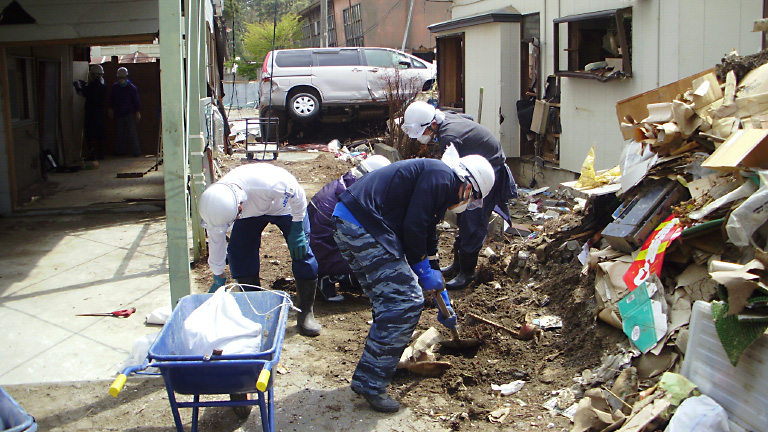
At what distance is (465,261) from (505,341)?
4.58ft

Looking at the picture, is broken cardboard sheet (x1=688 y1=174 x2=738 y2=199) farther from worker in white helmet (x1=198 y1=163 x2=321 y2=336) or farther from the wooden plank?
worker in white helmet (x1=198 y1=163 x2=321 y2=336)

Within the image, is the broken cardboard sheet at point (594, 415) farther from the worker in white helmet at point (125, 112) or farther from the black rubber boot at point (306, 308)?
the worker in white helmet at point (125, 112)

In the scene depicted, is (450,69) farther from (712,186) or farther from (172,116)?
(172,116)

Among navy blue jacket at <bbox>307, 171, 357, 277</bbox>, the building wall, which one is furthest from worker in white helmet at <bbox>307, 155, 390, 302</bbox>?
the building wall

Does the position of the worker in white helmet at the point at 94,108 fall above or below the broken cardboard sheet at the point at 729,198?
above

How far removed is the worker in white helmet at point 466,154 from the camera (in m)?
5.91

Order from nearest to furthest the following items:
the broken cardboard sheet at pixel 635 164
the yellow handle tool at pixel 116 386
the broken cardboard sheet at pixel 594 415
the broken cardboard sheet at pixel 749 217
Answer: the yellow handle tool at pixel 116 386
the broken cardboard sheet at pixel 594 415
the broken cardboard sheet at pixel 749 217
the broken cardboard sheet at pixel 635 164

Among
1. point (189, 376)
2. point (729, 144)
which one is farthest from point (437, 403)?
point (729, 144)

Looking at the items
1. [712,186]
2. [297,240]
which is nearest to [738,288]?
[712,186]

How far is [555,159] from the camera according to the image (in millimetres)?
9789

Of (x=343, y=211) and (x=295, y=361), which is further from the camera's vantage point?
(x=295, y=361)

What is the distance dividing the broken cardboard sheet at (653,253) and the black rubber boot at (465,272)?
183cm

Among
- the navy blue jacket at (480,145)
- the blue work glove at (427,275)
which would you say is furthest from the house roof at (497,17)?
the blue work glove at (427,275)

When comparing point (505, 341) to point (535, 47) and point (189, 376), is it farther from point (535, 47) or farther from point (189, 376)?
Result: point (535, 47)
